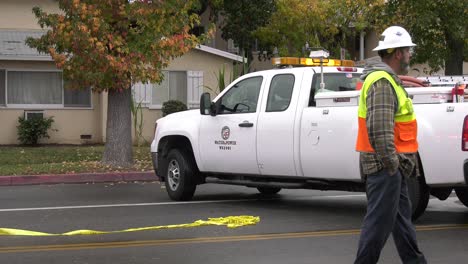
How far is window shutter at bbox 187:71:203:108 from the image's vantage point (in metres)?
24.8

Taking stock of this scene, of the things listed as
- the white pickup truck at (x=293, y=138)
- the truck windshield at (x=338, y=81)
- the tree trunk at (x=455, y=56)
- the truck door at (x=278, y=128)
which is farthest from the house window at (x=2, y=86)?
the truck windshield at (x=338, y=81)

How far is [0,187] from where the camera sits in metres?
14.2

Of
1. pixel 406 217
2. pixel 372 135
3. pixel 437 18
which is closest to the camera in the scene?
pixel 372 135

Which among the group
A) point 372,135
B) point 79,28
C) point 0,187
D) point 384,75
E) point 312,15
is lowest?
point 0,187

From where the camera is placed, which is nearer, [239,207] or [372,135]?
[372,135]

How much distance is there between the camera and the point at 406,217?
565 cm

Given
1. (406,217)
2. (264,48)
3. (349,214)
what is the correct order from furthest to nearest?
1. (264,48)
2. (349,214)
3. (406,217)

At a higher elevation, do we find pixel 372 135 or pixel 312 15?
pixel 312 15

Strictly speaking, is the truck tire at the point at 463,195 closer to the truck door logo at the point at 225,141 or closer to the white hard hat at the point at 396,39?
the truck door logo at the point at 225,141

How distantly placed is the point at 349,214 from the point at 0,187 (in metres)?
7.26

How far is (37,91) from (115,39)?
9.57 metres

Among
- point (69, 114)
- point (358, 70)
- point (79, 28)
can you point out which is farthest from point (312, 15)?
point (358, 70)

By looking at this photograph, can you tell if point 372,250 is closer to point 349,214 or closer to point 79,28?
point 349,214

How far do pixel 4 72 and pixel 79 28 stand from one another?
384 inches
